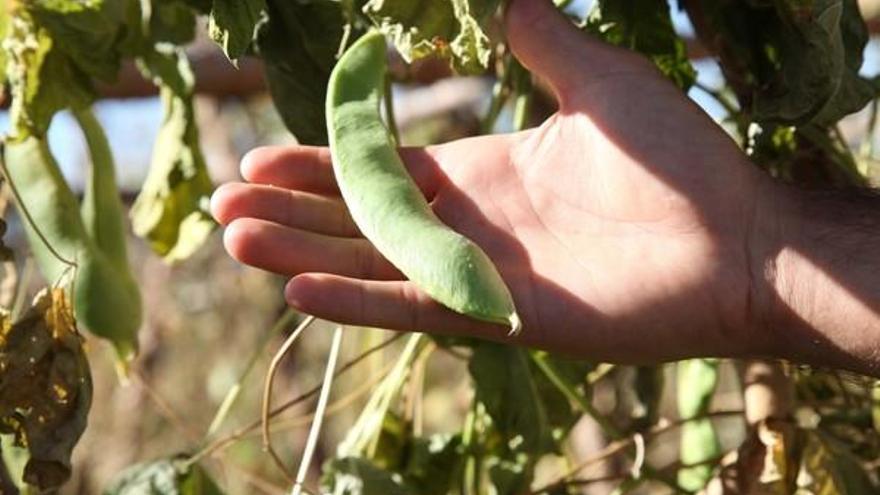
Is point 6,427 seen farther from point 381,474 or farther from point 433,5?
point 433,5

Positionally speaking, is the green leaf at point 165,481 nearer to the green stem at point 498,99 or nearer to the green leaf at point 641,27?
the green stem at point 498,99

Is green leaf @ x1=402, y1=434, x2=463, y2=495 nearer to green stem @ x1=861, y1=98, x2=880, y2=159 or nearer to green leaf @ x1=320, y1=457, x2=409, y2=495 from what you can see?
green leaf @ x1=320, y1=457, x2=409, y2=495

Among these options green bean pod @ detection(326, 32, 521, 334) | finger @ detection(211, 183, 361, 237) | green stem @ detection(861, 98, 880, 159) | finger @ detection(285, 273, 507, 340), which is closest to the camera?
green bean pod @ detection(326, 32, 521, 334)

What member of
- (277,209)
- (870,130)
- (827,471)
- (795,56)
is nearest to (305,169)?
(277,209)

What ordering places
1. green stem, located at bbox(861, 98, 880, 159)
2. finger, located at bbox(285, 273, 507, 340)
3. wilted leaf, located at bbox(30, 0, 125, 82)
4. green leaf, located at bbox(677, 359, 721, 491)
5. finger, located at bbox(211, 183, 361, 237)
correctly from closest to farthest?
finger, located at bbox(285, 273, 507, 340) → finger, located at bbox(211, 183, 361, 237) → wilted leaf, located at bbox(30, 0, 125, 82) → green stem, located at bbox(861, 98, 880, 159) → green leaf, located at bbox(677, 359, 721, 491)

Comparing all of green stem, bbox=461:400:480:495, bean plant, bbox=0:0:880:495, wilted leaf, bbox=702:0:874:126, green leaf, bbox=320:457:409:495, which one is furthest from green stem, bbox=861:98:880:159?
green leaf, bbox=320:457:409:495

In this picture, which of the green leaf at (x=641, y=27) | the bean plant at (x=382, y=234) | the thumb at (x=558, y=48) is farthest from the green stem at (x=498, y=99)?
the thumb at (x=558, y=48)
